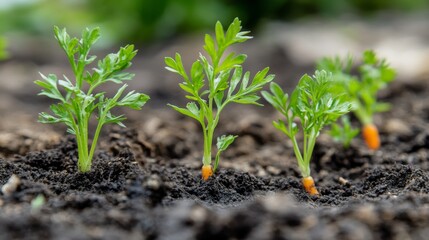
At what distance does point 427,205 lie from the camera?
1.91 m

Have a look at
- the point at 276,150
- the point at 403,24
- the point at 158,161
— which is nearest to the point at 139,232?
the point at 158,161

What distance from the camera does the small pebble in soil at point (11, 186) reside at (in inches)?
81.0

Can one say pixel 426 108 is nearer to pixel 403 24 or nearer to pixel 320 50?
pixel 320 50

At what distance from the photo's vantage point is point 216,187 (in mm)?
2279

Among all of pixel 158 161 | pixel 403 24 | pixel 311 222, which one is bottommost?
pixel 403 24

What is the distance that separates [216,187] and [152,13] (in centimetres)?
538

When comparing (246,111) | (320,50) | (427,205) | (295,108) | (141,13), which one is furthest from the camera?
(141,13)

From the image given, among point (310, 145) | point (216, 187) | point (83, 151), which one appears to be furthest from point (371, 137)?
point (83, 151)

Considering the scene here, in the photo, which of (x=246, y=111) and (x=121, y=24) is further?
(x=121, y=24)

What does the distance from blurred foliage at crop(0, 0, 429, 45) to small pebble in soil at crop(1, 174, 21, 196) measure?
203 inches

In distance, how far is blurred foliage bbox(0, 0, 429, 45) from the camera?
730cm

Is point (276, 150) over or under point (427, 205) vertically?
under

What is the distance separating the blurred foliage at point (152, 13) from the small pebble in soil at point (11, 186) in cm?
517

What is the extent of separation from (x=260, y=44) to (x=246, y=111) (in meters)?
2.13
